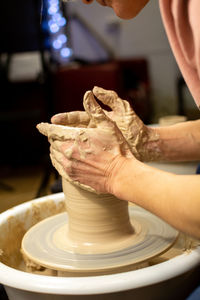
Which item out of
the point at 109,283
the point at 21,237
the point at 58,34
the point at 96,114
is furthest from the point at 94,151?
the point at 58,34

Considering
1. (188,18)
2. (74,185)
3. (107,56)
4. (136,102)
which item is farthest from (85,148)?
(107,56)

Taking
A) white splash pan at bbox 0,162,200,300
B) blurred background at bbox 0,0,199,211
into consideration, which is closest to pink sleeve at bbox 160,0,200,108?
white splash pan at bbox 0,162,200,300

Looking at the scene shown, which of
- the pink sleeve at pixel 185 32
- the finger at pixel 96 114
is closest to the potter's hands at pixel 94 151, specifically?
the finger at pixel 96 114

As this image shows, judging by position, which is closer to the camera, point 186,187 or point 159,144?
point 186,187

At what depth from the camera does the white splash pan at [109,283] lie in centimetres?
93

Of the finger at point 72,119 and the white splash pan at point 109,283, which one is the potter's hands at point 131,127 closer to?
the finger at point 72,119

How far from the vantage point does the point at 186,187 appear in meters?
0.88

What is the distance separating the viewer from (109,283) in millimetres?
930

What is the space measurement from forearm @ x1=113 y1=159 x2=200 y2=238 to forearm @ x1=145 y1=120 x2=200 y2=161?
12.8 inches

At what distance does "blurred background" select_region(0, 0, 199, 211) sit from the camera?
402cm

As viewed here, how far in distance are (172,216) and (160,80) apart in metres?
4.78

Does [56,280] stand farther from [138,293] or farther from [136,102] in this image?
[136,102]

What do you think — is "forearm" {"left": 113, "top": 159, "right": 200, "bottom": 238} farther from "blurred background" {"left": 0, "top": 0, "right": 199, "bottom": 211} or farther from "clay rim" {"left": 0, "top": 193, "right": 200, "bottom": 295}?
"blurred background" {"left": 0, "top": 0, "right": 199, "bottom": 211}

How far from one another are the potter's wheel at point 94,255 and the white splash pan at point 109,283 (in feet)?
0.35
